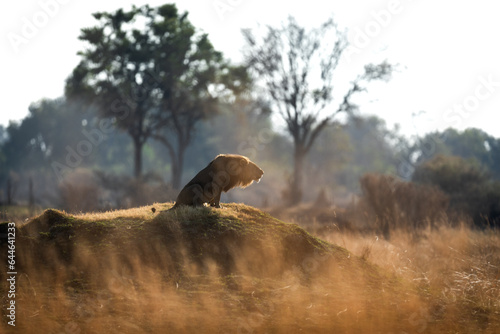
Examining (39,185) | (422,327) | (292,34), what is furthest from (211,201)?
(39,185)

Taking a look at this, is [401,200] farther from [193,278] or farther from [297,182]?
[193,278]

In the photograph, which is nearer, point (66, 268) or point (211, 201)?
point (66, 268)

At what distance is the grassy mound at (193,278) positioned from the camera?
6434 millimetres

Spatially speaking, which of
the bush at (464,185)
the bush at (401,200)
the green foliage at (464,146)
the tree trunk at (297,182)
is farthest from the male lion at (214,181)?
the green foliage at (464,146)

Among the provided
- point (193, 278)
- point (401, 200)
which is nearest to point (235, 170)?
point (193, 278)

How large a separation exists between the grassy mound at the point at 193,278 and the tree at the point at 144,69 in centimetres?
2771

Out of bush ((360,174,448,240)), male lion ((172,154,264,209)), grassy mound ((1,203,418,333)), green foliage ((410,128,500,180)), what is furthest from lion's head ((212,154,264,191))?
green foliage ((410,128,500,180))

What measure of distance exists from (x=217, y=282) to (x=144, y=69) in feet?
103

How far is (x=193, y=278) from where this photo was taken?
25.4 feet

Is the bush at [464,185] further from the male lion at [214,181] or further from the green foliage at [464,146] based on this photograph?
the green foliage at [464,146]

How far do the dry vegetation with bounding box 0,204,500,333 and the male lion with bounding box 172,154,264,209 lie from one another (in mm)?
435

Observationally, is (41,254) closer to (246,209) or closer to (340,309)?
(246,209)

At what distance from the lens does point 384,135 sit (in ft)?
300

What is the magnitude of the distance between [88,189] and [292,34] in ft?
58.0
